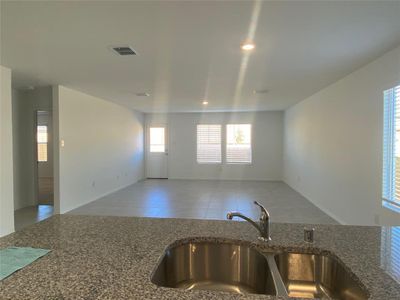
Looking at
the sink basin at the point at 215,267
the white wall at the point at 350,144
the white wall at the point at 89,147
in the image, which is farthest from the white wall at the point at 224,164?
the sink basin at the point at 215,267

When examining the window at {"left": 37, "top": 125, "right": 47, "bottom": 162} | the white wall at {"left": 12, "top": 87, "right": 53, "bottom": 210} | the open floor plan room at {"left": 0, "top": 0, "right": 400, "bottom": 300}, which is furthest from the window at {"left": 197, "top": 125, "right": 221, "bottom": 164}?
the window at {"left": 37, "top": 125, "right": 47, "bottom": 162}

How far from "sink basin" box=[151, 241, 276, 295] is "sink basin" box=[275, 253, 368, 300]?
0.13 metres

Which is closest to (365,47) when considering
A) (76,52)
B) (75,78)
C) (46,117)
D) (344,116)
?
(344,116)

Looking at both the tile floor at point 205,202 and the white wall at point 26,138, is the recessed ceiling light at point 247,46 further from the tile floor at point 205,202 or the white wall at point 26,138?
the white wall at point 26,138

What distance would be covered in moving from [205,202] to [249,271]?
4.65 m

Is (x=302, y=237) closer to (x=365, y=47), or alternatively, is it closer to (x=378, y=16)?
(x=378, y=16)

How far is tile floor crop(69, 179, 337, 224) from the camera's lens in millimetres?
4961

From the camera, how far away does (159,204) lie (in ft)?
19.1

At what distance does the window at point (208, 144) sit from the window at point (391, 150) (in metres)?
6.45

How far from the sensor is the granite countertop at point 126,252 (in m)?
0.88

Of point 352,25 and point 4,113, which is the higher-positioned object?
point 352,25

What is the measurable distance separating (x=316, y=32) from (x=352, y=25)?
29cm

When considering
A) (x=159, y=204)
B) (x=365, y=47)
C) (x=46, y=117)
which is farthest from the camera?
(x=46, y=117)

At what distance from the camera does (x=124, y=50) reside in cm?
303
